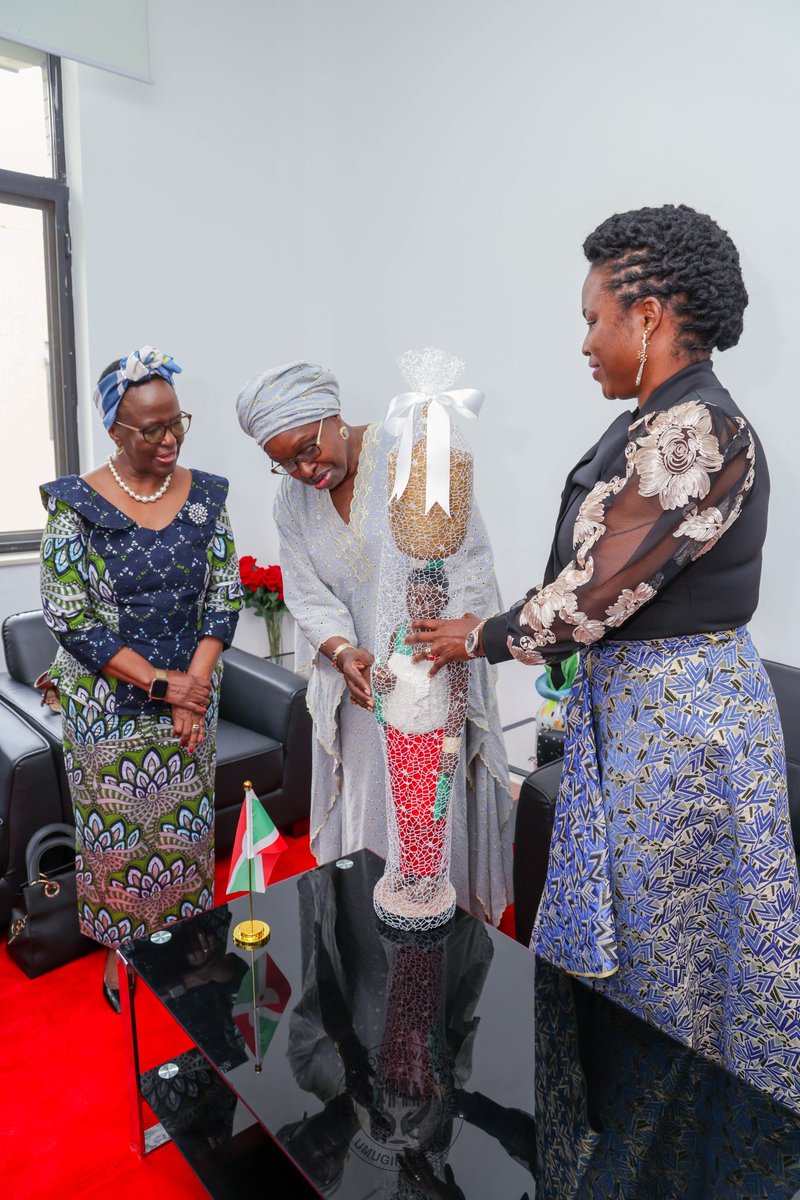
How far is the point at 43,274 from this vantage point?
10.2ft

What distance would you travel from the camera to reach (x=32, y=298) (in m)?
3.10

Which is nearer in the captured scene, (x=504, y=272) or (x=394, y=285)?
(x=504, y=272)

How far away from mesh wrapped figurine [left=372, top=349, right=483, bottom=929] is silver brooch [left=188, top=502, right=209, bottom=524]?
61cm

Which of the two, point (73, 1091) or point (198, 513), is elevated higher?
point (198, 513)

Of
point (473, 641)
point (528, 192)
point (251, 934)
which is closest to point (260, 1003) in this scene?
point (251, 934)

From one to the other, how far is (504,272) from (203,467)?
143 centimetres

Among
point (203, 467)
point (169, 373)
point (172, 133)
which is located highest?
point (172, 133)

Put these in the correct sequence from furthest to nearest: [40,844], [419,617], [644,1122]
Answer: [40,844], [419,617], [644,1122]

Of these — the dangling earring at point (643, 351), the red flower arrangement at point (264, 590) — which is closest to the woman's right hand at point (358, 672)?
the dangling earring at point (643, 351)

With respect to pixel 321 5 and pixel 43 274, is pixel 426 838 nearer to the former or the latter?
pixel 43 274

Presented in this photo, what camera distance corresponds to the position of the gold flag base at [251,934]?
1.45 meters

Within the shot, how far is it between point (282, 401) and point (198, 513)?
43cm

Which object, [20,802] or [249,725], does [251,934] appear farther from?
[249,725]

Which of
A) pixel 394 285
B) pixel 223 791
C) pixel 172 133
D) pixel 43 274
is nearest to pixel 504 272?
pixel 394 285
